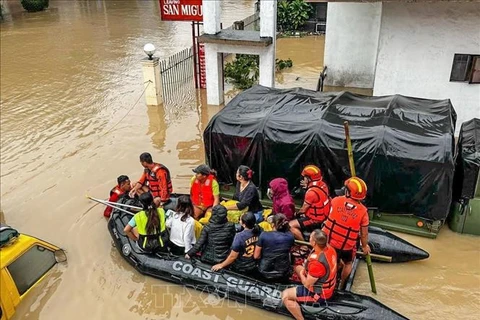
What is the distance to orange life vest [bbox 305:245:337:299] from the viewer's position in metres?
5.46

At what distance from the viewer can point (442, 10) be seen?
10.6 m

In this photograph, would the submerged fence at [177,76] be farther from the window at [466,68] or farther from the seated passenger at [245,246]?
the seated passenger at [245,246]

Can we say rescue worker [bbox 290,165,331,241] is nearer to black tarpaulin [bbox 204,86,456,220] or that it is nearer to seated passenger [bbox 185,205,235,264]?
black tarpaulin [bbox 204,86,456,220]

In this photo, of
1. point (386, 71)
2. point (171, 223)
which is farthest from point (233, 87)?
point (171, 223)

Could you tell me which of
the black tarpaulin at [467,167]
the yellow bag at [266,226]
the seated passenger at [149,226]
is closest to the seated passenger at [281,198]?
the yellow bag at [266,226]

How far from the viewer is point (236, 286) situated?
646 centimetres

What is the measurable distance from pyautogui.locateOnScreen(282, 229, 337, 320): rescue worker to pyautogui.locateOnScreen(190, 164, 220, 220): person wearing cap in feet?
7.13

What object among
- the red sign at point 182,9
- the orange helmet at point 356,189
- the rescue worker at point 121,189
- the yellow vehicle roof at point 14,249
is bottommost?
the rescue worker at point 121,189

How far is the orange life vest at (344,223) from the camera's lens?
5953mm

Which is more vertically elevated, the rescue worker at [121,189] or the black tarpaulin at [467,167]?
the black tarpaulin at [467,167]

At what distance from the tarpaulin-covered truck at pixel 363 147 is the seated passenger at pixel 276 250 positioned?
6.93 feet

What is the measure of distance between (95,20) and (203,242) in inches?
1094

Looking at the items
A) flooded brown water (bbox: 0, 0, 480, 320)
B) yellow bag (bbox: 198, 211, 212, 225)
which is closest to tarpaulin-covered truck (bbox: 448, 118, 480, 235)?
flooded brown water (bbox: 0, 0, 480, 320)

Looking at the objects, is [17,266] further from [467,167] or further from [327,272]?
[467,167]
